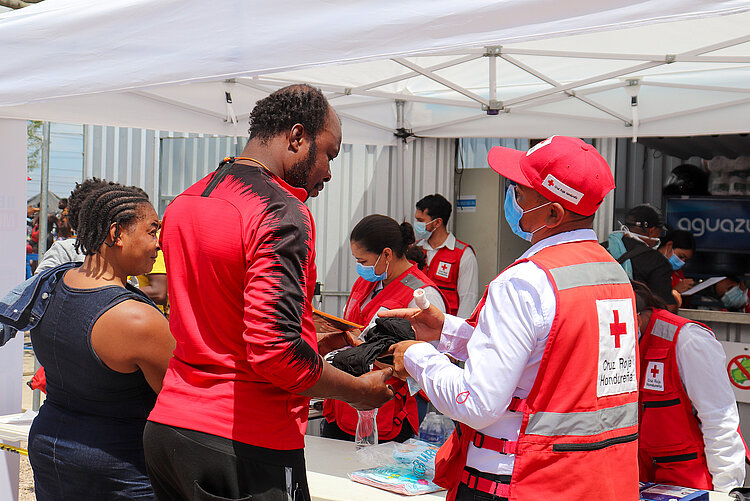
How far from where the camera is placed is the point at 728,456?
2.80 meters

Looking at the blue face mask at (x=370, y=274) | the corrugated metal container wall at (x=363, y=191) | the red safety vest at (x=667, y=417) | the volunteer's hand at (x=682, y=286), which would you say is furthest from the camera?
the corrugated metal container wall at (x=363, y=191)

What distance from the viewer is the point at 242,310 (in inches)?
68.4

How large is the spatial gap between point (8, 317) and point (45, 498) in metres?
0.59

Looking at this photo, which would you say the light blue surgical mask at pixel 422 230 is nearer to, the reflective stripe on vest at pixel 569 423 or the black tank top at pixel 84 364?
the black tank top at pixel 84 364

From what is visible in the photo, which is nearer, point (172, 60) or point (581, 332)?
point (581, 332)

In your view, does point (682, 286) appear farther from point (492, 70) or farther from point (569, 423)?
point (569, 423)

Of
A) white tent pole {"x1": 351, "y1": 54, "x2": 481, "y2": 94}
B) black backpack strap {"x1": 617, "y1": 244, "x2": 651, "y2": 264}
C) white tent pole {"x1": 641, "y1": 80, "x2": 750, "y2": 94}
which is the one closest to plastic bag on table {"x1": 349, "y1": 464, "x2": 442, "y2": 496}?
black backpack strap {"x1": 617, "y1": 244, "x2": 651, "y2": 264}

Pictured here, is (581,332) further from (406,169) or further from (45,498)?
(406,169)

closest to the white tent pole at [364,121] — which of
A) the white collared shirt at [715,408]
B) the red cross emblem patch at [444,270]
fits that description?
the red cross emblem patch at [444,270]

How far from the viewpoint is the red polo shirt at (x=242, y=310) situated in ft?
5.42

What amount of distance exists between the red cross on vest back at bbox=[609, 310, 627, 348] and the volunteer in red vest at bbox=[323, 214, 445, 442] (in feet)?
5.59

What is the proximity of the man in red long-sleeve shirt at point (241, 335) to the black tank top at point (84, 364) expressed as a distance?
0.46m

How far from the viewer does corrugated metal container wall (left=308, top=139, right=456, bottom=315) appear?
660cm

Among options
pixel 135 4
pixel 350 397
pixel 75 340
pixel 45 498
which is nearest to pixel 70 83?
pixel 135 4
